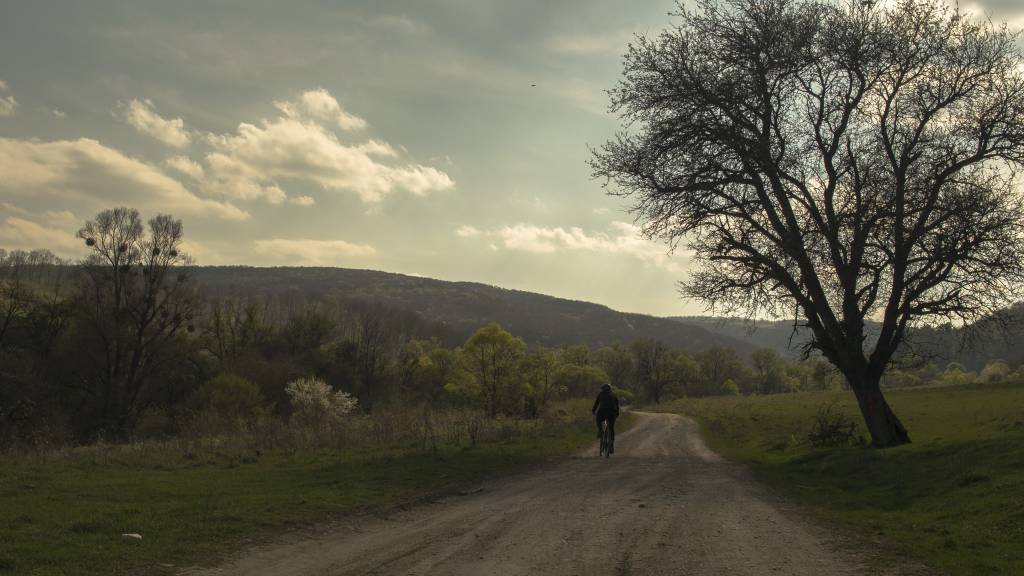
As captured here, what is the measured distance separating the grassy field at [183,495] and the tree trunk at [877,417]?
373 inches

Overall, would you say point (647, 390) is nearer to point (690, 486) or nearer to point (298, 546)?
point (690, 486)

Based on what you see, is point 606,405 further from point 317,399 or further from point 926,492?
point 317,399

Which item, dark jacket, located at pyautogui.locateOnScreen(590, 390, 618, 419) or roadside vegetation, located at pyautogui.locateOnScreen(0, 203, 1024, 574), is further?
dark jacket, located at pyautogui.locateOnScreen(590, 390, 618, 419)

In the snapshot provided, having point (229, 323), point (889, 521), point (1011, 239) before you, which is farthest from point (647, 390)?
point (889, 521)

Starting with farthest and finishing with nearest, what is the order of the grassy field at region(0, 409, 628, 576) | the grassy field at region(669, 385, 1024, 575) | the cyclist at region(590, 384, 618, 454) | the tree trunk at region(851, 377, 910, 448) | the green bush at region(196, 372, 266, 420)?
the green bush at region(196, 372, 266, 420) → the cyclist at region(590, 384, 618, 454) → the tree trunk at region(851, 377, 910, 448) → the grassy field at region(669, 385, 1024, 575) → the grassy field at region(0, 409, 628, 576)

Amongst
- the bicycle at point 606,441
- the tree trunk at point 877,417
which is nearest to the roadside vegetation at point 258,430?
the tree trunk at point 877,417

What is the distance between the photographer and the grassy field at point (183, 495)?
7859 millimetres

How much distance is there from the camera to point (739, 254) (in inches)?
816

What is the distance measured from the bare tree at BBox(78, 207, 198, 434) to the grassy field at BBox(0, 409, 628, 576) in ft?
89.0

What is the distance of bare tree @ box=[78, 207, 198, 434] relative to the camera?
42000mm

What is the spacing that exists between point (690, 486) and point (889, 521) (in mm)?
3967

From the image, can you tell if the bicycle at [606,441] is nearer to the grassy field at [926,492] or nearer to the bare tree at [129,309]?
the grassy field at [926,492]

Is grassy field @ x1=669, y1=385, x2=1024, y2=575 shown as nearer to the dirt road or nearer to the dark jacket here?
the dirt road

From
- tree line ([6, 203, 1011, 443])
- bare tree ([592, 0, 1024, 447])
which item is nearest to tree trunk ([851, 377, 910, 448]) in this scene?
bare tree ([592, 0, 1024, 447])
